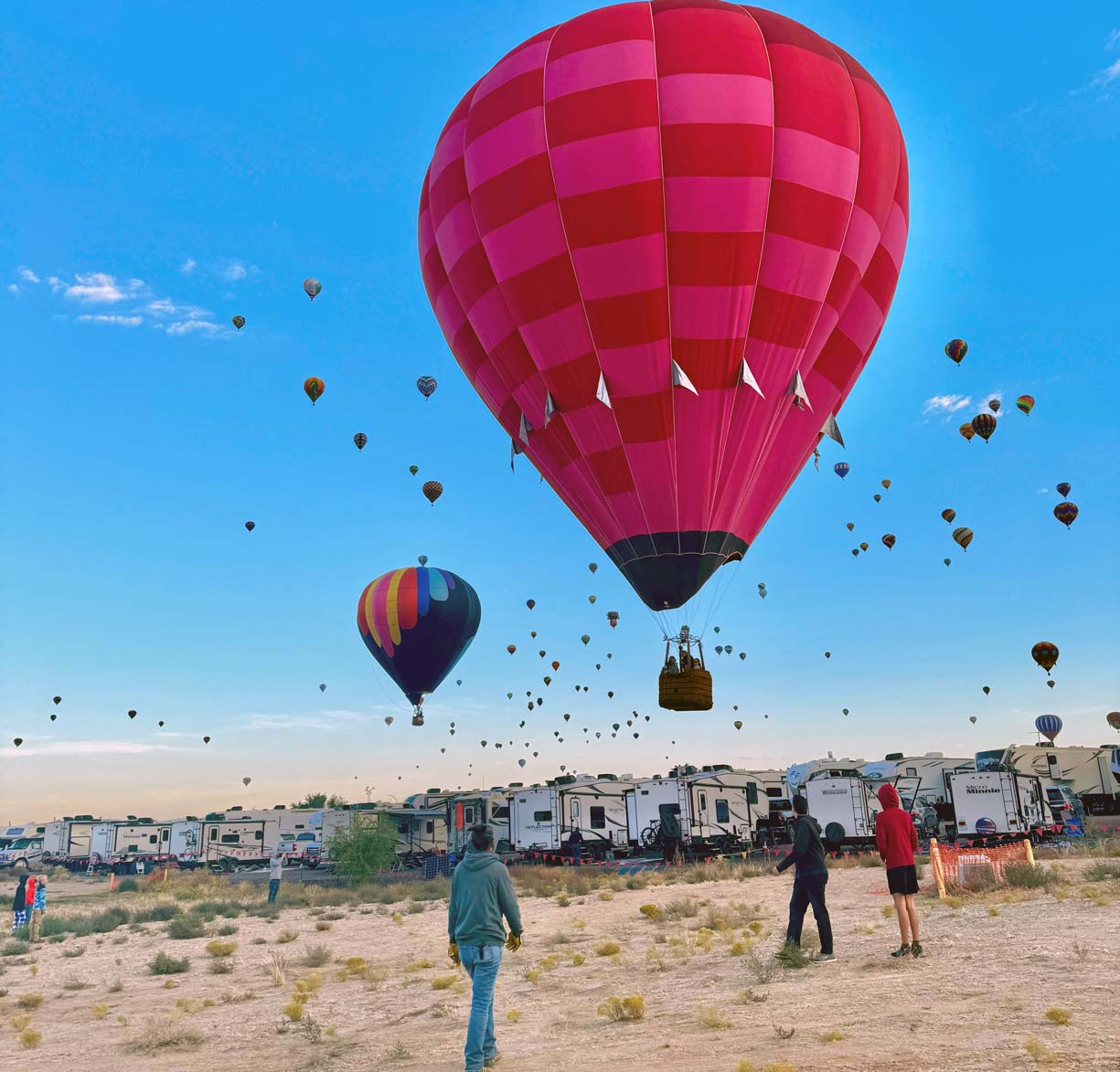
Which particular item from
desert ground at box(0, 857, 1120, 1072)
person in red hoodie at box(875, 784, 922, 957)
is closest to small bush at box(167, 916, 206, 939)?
desert ground at box(0, 857, 1120, 1072)

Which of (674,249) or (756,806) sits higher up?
(674,249)

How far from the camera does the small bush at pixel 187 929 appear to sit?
2005 centimetres

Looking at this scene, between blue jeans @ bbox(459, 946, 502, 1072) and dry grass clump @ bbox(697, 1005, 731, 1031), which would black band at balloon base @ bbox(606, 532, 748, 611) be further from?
blue jeans @ bbox(459, 946, 502, 1072)

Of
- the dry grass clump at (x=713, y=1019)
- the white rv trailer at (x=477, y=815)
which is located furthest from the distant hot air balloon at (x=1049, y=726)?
the dry grass clump at (x=713, y=1019)

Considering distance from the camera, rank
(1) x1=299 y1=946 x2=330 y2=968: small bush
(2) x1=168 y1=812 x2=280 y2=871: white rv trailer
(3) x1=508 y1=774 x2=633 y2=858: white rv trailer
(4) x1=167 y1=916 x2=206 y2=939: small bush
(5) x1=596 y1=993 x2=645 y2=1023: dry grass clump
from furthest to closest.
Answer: (2) x1=168 y1=812 x2=280 y2=871: white rv trailer → (3) x1=508 y1=774 x2=633 y2=858: white rv trailer → (4) x1=167 y1=916 x2=206 y2=939: small bush → (1) x1=299 y1=946 x2=330 y2=968: small bush → (5) x1=596 y1=993 x2=645 y2=1023: dry grass clump

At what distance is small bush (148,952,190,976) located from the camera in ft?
47.9

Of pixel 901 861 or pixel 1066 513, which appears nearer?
pixel 901 861

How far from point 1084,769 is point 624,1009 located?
3989 centimetres

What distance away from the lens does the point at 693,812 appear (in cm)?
3378

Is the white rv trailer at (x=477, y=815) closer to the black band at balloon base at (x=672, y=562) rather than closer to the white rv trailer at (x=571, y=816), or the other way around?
the white rv trailer at (x=571, y=816)

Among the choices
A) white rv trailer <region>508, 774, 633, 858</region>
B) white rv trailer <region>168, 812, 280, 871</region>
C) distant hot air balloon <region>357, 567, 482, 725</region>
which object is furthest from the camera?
white rv trailer <region>168, 812, 280, 871</region>

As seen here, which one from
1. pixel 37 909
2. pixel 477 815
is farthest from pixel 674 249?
pixel 477 815

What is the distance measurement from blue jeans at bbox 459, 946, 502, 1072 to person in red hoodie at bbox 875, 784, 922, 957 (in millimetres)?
5130

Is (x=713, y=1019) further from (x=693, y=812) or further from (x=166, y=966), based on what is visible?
(x=693, y=812)
